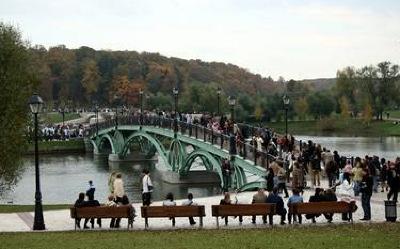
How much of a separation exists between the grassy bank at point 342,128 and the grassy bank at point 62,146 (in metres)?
33.3

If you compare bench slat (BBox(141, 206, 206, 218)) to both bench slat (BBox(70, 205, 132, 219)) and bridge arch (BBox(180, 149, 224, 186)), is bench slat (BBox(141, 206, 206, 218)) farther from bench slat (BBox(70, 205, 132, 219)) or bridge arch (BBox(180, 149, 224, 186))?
bridge arch (BBox(180, 149, 224, 186))

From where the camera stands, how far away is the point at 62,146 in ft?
327

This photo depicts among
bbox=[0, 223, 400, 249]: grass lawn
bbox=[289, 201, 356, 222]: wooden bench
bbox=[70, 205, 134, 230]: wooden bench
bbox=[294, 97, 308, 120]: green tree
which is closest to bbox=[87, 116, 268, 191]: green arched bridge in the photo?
bbox=[289, 201, 356, 222]: wooden bench

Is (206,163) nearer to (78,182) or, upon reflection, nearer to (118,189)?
(78,182)

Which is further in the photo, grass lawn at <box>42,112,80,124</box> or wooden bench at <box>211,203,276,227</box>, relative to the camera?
grass lawn at <box>42,112,80,124</box>

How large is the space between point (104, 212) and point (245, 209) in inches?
173

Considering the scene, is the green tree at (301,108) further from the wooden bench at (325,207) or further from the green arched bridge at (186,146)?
the wooden bench at (325,207)

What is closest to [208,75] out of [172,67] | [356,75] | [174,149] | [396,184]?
[172,67]

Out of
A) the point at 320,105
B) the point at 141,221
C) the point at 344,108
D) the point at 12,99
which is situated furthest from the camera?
the point at 320,105

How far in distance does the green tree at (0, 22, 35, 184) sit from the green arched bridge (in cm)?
1162

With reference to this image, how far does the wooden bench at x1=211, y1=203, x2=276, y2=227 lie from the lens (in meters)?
21.4

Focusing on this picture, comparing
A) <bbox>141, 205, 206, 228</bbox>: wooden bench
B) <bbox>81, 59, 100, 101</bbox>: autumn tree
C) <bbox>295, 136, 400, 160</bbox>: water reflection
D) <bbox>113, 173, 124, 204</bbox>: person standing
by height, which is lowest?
<bbox>295, 136, 400, 160</bbox>: water reflection

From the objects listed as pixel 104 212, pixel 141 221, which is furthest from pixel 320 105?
pixel 104 212

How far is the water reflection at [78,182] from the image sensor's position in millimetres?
51281
